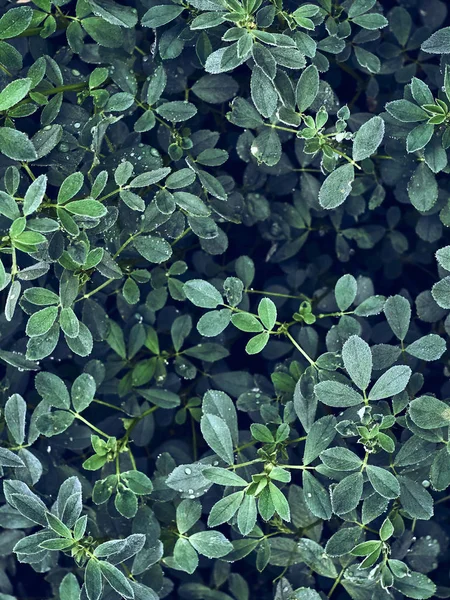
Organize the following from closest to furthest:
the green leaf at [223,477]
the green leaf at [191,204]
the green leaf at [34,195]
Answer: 1. the green leaf at [34,195]
2. the green leaf at [223,477]
3. the green leaf at [191,204]

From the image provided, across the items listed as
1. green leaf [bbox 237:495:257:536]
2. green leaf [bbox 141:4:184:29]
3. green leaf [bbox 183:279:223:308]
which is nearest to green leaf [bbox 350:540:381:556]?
green leaf [bbox 237:495:257:536]

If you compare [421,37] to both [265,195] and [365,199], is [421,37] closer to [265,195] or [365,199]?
[365,199]

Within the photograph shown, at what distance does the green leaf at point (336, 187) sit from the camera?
5.03ft

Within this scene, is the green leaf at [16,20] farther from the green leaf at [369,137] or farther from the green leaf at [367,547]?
the green leaf at [367,547]

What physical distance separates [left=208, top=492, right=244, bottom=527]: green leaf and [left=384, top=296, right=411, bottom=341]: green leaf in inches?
19.3

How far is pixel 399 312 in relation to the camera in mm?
1608

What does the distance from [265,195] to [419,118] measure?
49 cm

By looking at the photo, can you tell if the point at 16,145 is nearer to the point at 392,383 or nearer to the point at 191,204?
the point at 191,204

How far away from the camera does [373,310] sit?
164 centimetres

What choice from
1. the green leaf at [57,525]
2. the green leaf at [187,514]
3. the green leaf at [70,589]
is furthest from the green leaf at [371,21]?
the green leaf at [70,589]

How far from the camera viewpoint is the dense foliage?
4.83 feet

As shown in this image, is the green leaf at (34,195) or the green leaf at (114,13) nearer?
the green leaf at (34,195)

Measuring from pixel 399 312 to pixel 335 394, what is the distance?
26 cm

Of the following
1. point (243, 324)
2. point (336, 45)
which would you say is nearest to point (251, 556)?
point (243, 324)
